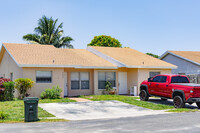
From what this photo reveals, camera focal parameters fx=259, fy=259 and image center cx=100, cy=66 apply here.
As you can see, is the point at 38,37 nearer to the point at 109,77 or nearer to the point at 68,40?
the point at 68,40

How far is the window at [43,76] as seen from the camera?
20.0 m

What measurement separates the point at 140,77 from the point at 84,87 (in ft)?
16.6

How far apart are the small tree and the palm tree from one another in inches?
838

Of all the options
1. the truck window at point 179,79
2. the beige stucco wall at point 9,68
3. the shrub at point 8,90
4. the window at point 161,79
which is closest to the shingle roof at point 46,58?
the beige stucco wall at point 9,68

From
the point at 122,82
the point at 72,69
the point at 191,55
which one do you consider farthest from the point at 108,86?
the point at 191,55

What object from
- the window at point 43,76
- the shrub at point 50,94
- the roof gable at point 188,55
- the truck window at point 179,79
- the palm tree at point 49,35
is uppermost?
the palm tree at point 49,35

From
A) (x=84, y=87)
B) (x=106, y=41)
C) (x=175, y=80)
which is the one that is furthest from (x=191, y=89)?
(x=106, y=41)

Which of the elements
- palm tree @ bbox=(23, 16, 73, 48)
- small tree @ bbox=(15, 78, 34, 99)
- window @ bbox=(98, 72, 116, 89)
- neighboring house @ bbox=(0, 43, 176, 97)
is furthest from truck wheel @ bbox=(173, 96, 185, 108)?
palm tree @ bbox=(23, 16, 73, 48)

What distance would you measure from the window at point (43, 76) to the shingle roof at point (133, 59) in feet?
22.4

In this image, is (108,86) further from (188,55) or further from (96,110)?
(188,55)

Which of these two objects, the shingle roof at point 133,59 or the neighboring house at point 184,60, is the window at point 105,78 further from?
the neighboring house at point 184,60

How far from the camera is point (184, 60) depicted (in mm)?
29953

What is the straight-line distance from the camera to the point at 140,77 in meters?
23.1

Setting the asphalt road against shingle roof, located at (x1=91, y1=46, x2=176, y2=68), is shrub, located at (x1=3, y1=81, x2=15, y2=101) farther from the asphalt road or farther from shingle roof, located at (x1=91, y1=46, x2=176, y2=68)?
shingle roof, located at (x1=91, y1=46, x2=176, y2=68)
